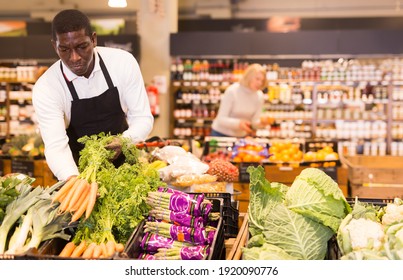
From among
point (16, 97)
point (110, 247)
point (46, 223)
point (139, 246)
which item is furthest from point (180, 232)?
point (16, 97)

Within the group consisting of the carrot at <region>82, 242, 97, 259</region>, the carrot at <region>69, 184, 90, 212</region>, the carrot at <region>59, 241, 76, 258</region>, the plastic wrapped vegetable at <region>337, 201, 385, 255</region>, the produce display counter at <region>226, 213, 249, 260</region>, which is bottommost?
the produce display counter at <region>226, 213, 249, 260</region>

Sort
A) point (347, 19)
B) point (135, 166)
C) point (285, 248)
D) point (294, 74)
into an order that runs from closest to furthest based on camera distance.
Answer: point (285, 248) → point (135, 166) → point (294, 74) → point (347, 19)

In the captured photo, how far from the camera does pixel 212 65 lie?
10.8m

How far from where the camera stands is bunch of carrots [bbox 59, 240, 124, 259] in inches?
87.4

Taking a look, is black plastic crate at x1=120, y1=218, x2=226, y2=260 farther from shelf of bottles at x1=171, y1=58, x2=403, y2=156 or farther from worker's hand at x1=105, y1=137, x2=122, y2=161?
shelf of bottles at x1=171, y1=58, x2=403, y2=156

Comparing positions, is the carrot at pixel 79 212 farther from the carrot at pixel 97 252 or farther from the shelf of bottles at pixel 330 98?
the shelf of bottles at pixel 330 98

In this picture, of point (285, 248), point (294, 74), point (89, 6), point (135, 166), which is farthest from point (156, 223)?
point (89, 6)

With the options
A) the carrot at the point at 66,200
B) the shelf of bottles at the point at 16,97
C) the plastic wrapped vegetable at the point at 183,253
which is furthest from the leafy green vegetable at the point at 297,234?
the shelf of bottles at the point at 16,97

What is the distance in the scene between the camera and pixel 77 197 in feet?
7.79

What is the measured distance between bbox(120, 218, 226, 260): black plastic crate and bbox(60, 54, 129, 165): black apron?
1337mm

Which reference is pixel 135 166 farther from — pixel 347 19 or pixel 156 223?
pixel 347 19

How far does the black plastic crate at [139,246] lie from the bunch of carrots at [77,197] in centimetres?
22

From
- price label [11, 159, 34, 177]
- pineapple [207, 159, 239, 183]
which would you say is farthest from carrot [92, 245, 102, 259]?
price label [11, 159, 34, 177]
